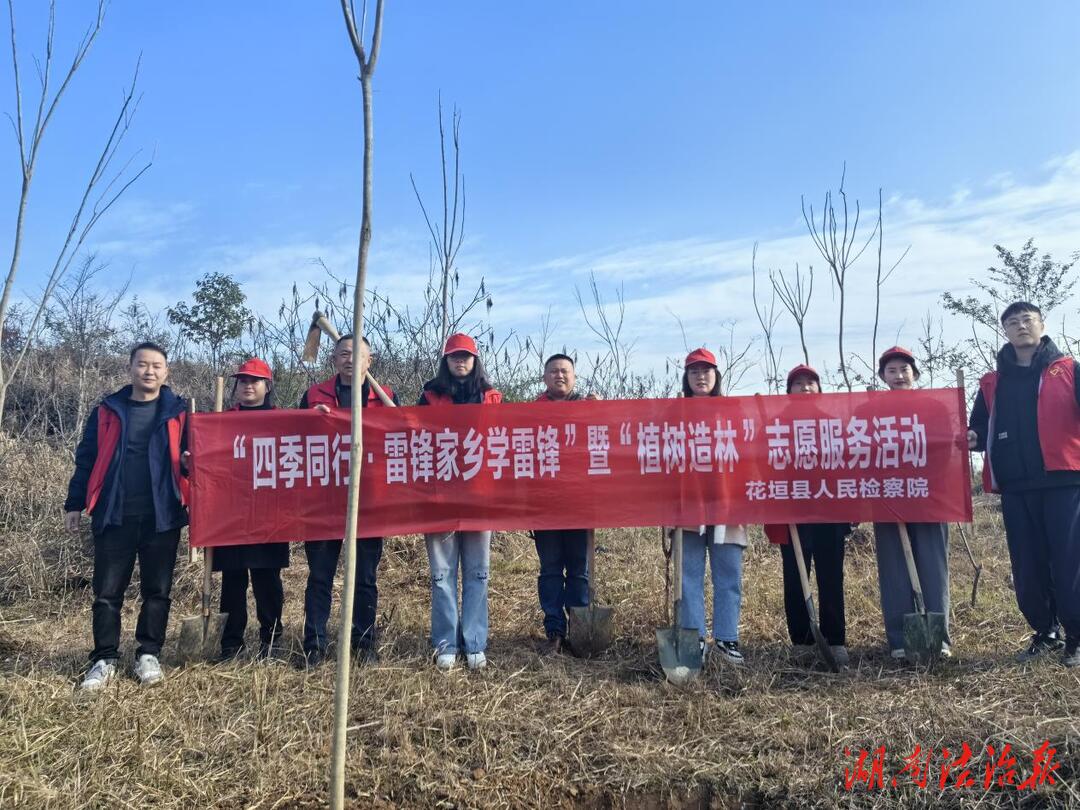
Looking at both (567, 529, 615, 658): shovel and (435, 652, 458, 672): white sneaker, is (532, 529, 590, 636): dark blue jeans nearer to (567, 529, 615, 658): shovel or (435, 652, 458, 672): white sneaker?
(567, 529, 615, 658): shovel

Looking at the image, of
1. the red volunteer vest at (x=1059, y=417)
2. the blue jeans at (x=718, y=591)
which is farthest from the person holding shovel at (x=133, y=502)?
the red volunteer vest at (x=1059, y=417)

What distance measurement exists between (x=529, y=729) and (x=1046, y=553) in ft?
10.2

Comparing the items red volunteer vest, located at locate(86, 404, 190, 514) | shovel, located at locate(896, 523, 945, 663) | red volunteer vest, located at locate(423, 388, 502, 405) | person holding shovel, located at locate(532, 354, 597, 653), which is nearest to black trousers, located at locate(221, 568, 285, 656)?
red volunteer vest, located at locate(86, 404, 190, 514)

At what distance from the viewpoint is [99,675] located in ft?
14.0

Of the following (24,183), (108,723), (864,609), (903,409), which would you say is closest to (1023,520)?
(903,409)

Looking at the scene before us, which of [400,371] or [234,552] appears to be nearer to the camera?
[234,552]

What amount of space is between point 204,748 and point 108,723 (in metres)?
0.54

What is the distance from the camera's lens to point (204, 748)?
11.6ft

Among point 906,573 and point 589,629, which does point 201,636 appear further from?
point 906,573

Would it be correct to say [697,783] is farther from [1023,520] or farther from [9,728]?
[9,728]

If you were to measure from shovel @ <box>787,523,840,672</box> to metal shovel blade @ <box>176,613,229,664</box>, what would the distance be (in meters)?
3.42

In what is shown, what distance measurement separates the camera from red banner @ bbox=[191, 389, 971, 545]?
15.8ft

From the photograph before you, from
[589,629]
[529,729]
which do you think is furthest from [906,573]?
[529,729]

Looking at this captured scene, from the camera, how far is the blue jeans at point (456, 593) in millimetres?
4590
